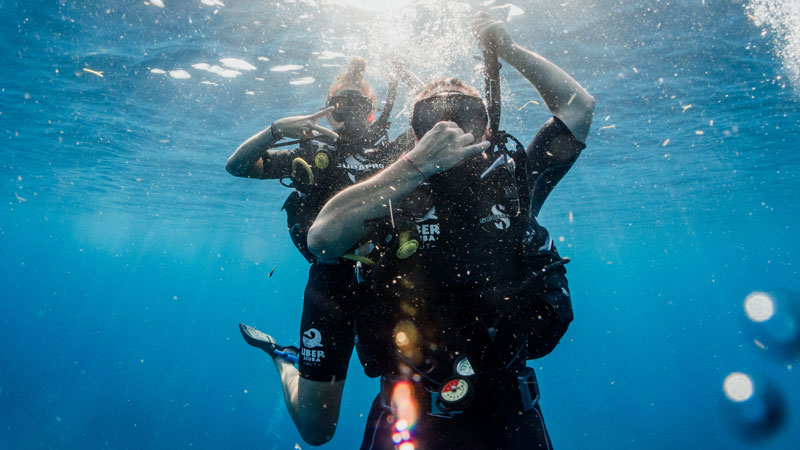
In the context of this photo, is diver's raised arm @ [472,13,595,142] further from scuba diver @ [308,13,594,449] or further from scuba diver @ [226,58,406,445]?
scuba diver @ [226,58,406,445]

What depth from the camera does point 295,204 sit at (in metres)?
4.43

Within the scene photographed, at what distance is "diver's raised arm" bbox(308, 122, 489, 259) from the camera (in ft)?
6.57

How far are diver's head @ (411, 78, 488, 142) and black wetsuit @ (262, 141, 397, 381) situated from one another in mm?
1452

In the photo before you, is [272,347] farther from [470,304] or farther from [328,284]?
[470,304]

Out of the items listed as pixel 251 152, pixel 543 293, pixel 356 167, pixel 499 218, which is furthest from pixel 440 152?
pixel 251 152

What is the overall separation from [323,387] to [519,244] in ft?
7.50

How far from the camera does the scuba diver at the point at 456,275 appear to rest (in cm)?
205

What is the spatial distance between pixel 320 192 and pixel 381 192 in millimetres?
2354

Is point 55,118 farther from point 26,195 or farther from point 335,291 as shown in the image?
point 26,195

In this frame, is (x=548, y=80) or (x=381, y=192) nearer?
(x=381, y=192)

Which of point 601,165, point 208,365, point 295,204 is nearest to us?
point 295,204

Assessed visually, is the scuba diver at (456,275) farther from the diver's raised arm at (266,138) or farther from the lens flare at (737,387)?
the lens flare at (737,387)

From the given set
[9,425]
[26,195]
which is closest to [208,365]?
[9,425]

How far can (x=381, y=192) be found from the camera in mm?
2002
